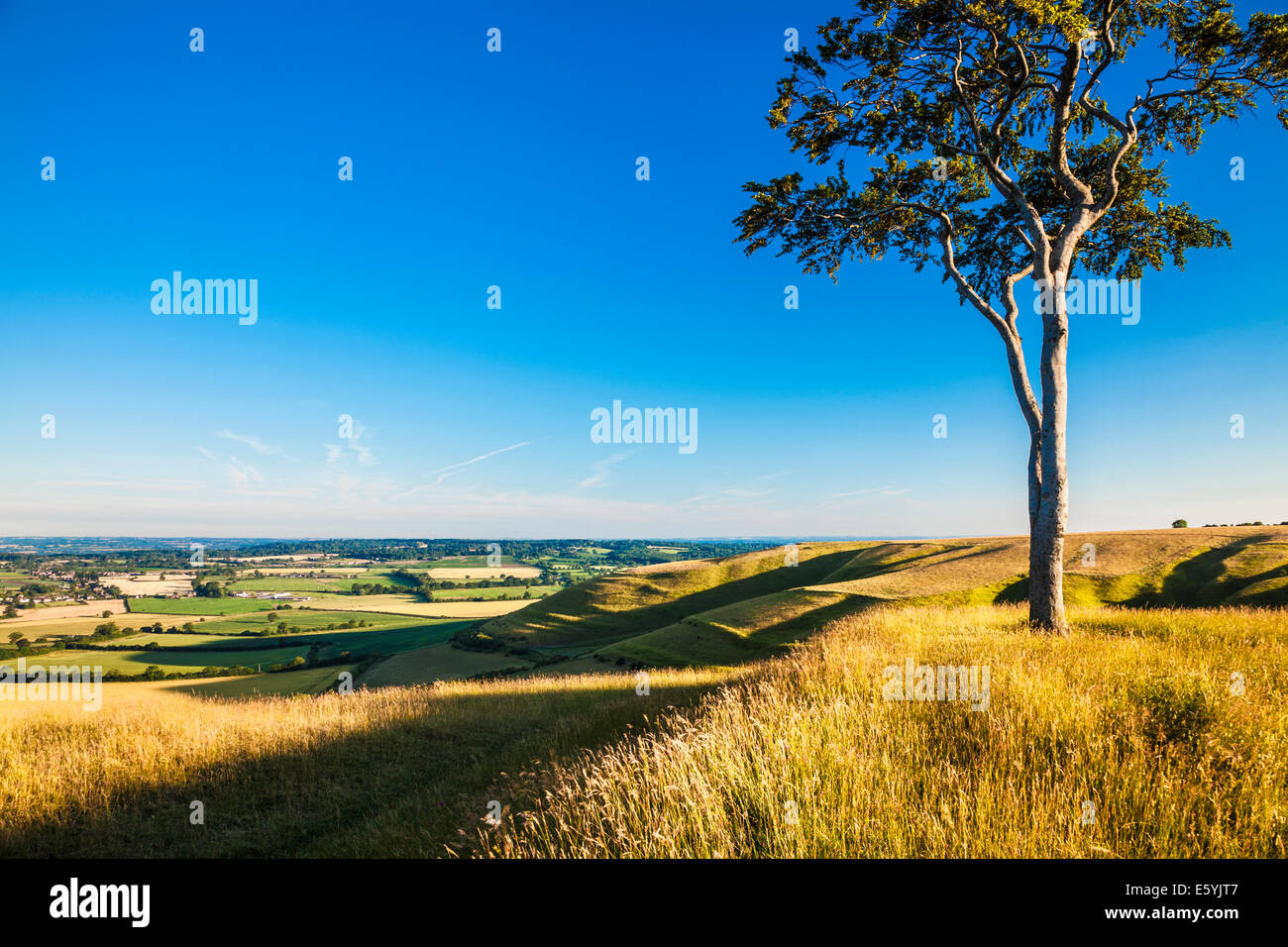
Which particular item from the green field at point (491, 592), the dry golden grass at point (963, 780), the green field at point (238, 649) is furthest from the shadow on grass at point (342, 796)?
the green field at point (491, 592)

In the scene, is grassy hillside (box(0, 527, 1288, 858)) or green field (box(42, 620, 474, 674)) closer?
grassy hillside (box(0, 527, 1288, 858))

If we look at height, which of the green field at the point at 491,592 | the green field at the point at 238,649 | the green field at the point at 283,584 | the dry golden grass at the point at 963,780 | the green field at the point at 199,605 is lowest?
the green field at the point at 491,592

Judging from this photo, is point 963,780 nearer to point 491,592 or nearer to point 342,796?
point 342,796

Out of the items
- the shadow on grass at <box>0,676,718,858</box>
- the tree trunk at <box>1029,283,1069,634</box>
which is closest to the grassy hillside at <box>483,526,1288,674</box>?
the tree trunk at <box>1029,283,1069,634</box>

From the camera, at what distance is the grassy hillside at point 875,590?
3597 centimetres

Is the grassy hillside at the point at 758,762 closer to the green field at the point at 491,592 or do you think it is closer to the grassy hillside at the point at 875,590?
the grassy hillside at the point at 875,590

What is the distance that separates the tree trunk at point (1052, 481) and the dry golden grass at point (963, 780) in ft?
17.4

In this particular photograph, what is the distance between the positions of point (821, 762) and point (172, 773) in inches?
422

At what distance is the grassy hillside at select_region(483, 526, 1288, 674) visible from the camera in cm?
3597

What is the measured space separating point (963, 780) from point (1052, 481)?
11.1m

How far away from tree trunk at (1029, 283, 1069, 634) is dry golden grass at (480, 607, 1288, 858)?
5305 millimetres

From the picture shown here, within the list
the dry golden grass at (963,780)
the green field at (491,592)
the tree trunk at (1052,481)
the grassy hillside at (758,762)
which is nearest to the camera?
the dry golden grass at (963,780)

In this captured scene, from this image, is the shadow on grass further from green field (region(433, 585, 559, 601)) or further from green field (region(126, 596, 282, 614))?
green field (region(126, 596, 282, 614))
